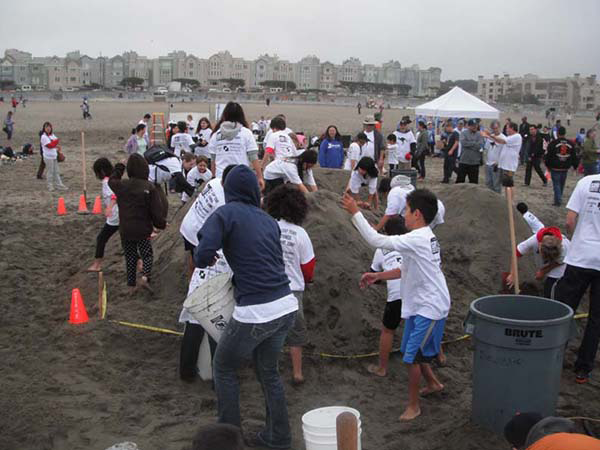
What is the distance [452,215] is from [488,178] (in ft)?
18.1

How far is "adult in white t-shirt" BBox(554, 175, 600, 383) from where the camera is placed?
5.71m

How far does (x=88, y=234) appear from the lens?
1155 centimetres

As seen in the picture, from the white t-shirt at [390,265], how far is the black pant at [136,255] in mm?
2912

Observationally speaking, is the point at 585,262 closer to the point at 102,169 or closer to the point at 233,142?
the point at 233,142

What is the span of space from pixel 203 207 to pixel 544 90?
584 feet

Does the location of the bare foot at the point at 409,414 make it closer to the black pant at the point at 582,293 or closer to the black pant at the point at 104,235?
the black pant at the point at 582,293

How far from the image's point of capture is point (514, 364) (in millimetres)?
4602

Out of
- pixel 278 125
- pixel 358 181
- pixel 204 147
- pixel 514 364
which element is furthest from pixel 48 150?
pixel 514 364

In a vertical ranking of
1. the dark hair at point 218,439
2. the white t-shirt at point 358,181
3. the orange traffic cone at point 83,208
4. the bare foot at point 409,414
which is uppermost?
the white t-shirt at point 358,181

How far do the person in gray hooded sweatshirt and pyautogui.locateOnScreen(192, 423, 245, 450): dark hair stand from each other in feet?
15.6

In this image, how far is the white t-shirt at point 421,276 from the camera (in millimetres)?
4871

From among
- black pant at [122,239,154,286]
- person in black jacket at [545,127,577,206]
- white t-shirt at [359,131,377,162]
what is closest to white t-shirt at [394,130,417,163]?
white t-shirt at [359,131,377,162]

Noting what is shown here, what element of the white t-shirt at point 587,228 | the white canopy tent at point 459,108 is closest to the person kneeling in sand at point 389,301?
the white t-shirt at point 587,228

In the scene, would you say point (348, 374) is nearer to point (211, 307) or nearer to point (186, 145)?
point (211, 307)
